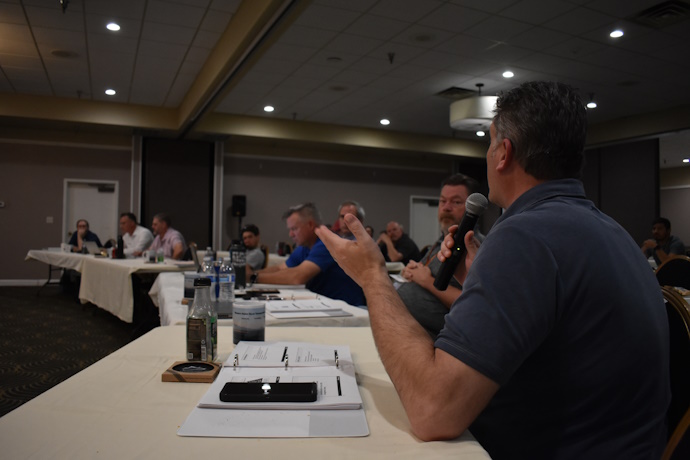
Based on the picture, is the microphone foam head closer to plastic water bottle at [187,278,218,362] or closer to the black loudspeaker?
plastic water bottle at [187,278,218,362]

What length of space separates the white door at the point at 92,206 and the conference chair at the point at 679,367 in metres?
10.3

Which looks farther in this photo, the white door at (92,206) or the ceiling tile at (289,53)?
the white door at (92,206)

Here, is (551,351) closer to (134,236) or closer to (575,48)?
(575,48)

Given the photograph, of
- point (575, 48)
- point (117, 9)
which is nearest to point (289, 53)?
point (117, 9)

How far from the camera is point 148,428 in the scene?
2.84 ft

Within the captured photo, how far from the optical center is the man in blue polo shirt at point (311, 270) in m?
3.28

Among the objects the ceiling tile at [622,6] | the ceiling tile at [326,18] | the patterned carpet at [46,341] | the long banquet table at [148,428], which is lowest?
the patterned carpet at [46,341]

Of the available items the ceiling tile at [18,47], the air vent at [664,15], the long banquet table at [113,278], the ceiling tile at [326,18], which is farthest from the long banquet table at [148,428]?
the ceiling tile at [18,47]

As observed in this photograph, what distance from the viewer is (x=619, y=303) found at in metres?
0.85

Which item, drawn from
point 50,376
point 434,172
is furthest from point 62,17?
point 434,172

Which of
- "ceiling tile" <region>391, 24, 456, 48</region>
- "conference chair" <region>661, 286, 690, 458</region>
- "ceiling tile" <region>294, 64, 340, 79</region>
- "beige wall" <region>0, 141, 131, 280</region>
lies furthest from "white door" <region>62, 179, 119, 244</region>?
"conference chair" <region>661, 286, 690, 458</region>

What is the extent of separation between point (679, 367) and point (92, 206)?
10.6 m

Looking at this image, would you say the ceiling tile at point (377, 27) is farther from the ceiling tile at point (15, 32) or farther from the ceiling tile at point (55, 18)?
the ceiling tile at point (15, 32)

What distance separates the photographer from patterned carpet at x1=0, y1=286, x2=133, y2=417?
3463 millimetres
